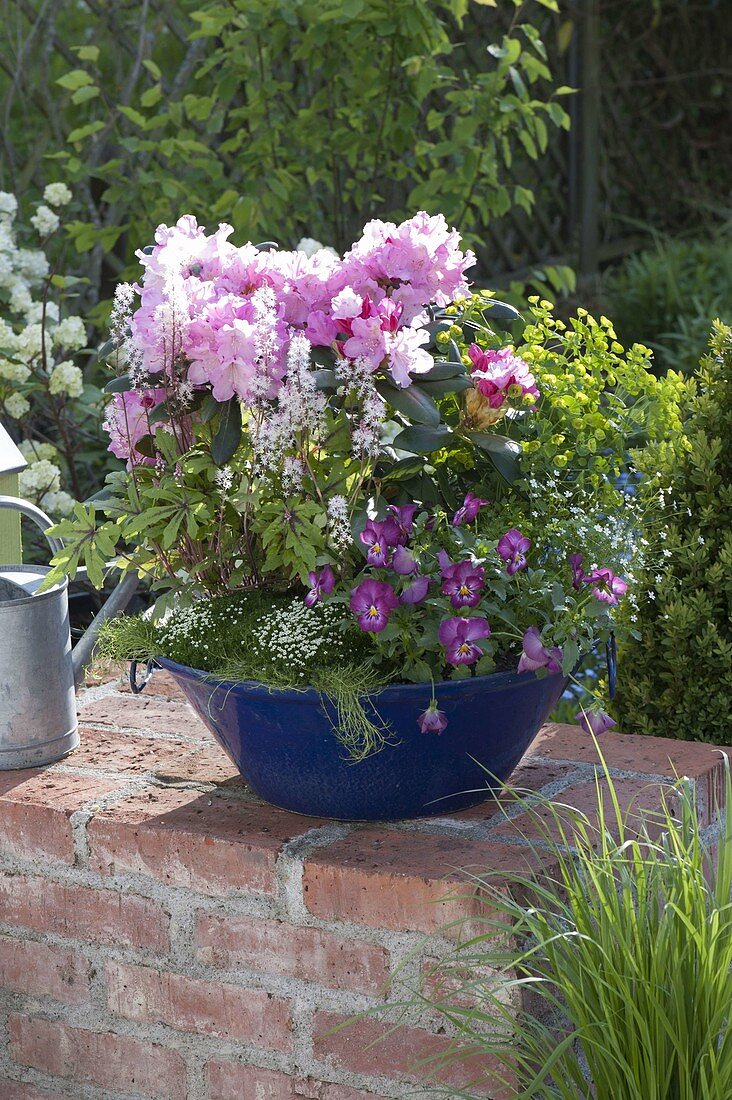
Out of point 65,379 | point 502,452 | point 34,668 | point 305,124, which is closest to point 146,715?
point 34,668

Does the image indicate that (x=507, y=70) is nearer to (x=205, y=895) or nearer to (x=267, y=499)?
(x=267, y=499)

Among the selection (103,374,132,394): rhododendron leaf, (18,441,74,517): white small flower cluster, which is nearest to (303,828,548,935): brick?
(103,374,132,394): rhododendron leaf

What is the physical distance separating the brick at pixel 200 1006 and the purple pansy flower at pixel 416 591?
0.45 m

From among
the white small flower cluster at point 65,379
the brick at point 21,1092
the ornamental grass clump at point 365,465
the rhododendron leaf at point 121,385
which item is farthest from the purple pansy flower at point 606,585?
the white small flower cluster at point 65,379

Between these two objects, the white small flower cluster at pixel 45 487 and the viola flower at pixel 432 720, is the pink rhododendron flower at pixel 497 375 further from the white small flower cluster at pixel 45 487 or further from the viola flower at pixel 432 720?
the white small flower cluster at pixel 45 487

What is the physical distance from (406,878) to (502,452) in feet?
1.46

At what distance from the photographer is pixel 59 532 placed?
4.65 ft

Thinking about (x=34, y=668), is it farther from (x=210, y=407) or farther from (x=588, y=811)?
(x=588, y=811)

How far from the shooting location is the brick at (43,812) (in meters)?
1.48

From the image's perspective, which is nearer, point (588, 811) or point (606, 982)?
point (606, 982)

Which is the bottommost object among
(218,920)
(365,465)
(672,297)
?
(218,920)

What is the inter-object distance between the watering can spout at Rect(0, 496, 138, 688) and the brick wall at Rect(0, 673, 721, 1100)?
13 centimetres

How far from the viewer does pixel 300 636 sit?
1364 millimetres

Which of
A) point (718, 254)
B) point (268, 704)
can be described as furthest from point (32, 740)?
point (718, 254)
